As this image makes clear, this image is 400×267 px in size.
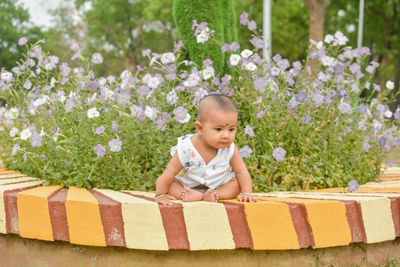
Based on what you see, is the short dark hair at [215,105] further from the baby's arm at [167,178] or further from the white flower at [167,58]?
the white flower at [167,58]

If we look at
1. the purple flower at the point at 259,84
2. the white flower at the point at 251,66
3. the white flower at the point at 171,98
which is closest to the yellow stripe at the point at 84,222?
the white flower at the point at 171,98

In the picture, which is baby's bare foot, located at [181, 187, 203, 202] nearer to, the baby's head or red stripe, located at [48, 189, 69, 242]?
the baby's head

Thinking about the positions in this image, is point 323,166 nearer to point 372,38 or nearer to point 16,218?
point 16,218

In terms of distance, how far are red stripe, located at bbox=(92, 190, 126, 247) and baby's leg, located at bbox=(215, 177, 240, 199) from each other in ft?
1.74

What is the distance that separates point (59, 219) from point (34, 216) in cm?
16

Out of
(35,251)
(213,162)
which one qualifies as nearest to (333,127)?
(213,162)

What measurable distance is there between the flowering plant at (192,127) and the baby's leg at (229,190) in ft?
1.12

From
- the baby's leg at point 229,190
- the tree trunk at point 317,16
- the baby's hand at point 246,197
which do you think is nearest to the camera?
the baby's hand at point 246,197

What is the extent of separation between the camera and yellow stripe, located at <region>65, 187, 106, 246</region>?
2102 mm

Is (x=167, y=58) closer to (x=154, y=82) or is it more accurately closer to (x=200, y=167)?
(x=154, y=82)

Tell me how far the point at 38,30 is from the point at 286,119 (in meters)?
27.8

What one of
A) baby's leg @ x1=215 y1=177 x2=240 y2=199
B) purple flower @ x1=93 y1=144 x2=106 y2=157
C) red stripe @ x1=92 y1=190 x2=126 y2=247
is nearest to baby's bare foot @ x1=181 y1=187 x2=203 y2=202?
baby's leg @ x1=215 y1=177 x2=240 y2=199

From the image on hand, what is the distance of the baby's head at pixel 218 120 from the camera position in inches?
82.7

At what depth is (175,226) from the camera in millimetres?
2055
